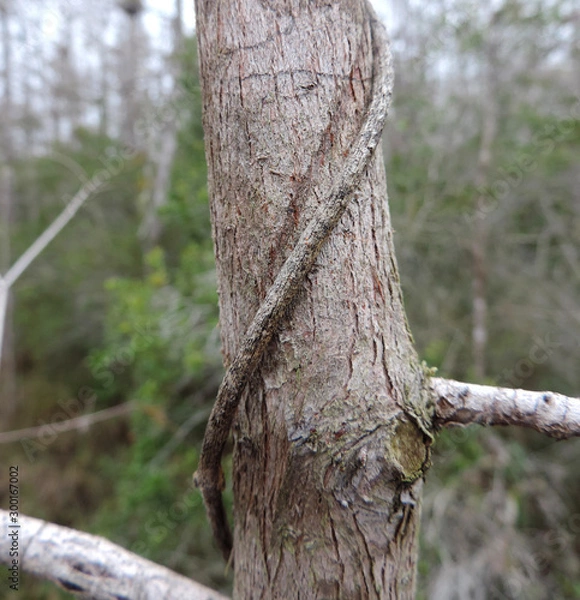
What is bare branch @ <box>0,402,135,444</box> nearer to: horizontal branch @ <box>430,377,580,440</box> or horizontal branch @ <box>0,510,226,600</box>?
horizontal branch @ <box>0,510,226,600</box>

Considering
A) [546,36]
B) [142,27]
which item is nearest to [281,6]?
[546,36]

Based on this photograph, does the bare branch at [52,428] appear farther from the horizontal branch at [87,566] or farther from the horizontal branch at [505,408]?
the horizontal branch at [505,408]

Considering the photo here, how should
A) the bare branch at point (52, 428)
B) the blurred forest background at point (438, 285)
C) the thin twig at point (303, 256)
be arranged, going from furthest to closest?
the blurred forest background at point (438, 285), the bare branch at point (52, 428), the thin twig at point (303, 256)

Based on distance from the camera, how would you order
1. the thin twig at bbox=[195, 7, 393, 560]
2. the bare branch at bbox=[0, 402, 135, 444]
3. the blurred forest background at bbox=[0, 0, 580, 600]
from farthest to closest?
the blurred forest background at bbox=[0, 0, 580, 600], the bare branch at bbox=[0, 402, 135, 444], the thin twig at bbox=[195, 7, 393, 560]

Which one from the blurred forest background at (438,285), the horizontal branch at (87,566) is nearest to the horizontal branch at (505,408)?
the horizontal branch at (87,566)

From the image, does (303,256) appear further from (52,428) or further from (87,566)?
(52,428)

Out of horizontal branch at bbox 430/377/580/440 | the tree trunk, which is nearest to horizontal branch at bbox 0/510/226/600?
the tree trunk
